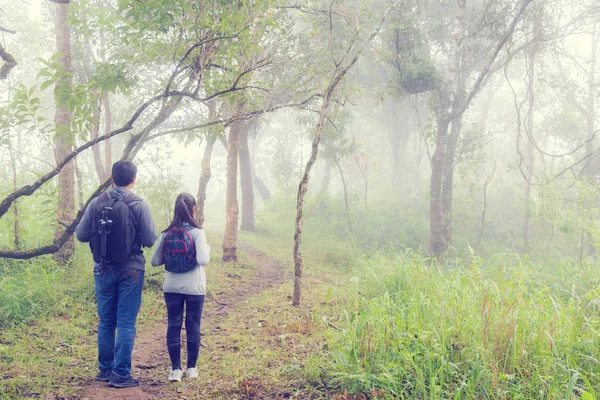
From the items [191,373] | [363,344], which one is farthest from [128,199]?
[363,344]

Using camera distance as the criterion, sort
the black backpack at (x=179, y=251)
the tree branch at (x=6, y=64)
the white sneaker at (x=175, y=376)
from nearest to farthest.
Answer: the black backpack at (x=179, y=251) < the white sneaker at (x=175, y=376) < the tree branch at (x=6, y=64)

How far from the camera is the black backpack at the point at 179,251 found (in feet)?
14.5

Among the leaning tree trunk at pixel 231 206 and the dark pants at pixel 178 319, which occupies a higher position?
the leaning tree trunk at pixel 231 206

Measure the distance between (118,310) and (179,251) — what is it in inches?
34.8

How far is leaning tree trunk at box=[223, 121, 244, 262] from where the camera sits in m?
11.9

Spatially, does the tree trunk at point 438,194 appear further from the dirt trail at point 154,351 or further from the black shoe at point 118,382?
the black shoe at point 118,382

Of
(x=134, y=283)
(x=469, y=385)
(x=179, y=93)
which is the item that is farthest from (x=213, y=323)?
(x=469, y=385)

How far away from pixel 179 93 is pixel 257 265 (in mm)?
8068

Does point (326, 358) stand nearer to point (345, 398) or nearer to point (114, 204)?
point (345, 398)

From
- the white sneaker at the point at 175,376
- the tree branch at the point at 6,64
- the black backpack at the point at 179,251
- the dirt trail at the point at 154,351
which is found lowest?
the dirt trail at the point at 154,351

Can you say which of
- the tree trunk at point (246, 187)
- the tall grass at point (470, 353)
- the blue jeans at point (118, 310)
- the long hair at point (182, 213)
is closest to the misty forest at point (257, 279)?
the tall grass at point (470, 353)

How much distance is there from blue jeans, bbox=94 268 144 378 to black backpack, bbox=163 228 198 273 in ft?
1.24

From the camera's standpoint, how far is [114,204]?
4.36 meters

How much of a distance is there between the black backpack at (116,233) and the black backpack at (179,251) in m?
0.38
